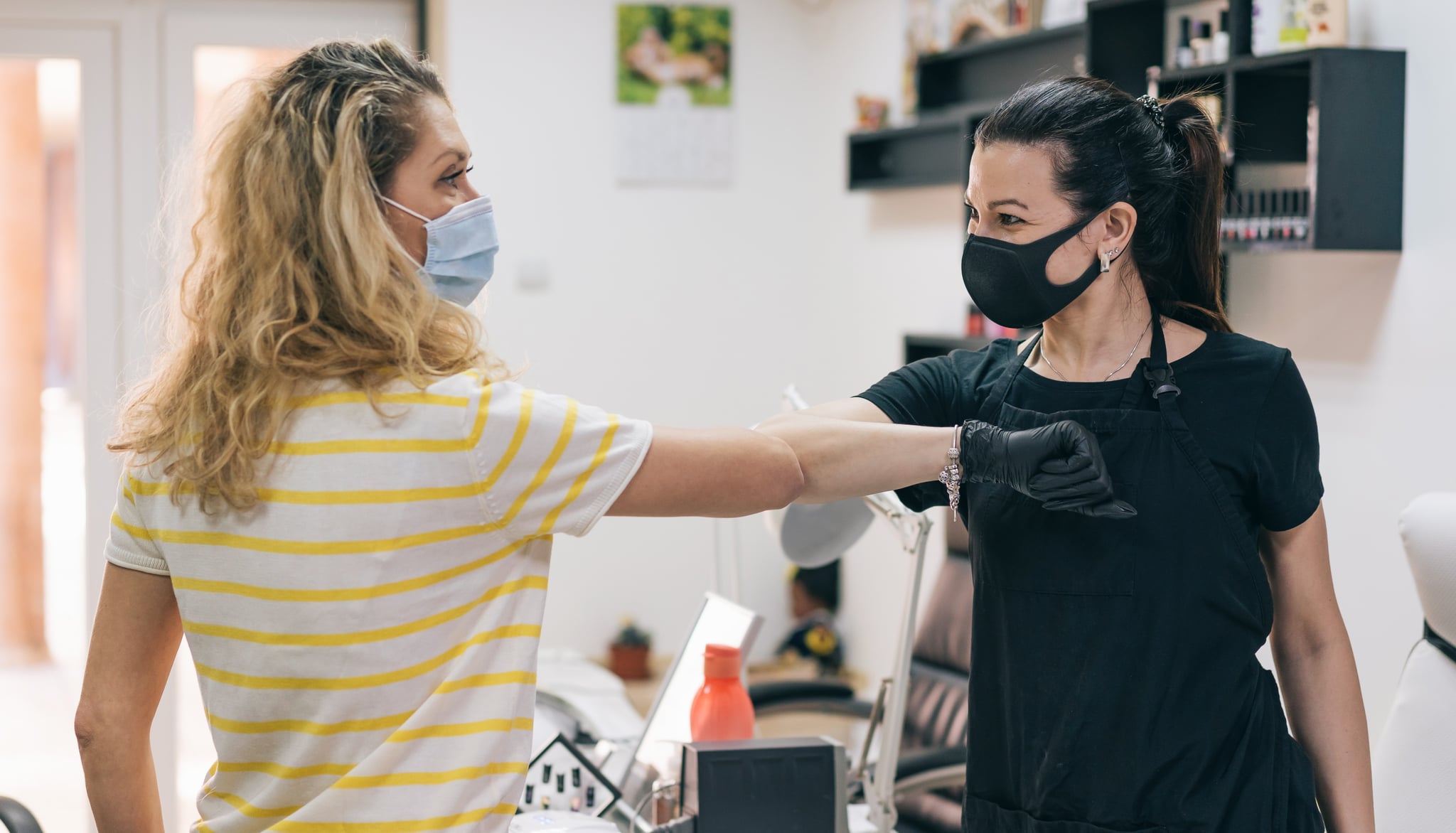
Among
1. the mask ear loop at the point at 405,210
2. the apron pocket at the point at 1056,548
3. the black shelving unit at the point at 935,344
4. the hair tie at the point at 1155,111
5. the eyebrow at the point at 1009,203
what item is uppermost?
the hair tie at the point at 1155,111

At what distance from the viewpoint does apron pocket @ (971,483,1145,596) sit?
4.33 feet

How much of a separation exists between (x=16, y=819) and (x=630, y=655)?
115 inches

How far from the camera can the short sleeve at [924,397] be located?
1.47 m

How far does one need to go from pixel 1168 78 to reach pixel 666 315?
234 cm

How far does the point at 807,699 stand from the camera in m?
2.92

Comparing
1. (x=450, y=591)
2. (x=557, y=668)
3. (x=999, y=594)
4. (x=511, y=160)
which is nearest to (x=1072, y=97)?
(x=999, y=594)

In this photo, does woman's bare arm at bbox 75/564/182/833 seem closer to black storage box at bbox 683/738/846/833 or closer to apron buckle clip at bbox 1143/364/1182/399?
black storage box at bbox 683/738/846/833

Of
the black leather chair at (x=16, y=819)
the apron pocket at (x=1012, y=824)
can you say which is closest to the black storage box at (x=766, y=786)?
the apron pocket at (x=1012, y=824)

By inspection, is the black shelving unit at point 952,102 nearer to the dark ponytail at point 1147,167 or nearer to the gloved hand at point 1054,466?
the dark ponytail at point 1147,167

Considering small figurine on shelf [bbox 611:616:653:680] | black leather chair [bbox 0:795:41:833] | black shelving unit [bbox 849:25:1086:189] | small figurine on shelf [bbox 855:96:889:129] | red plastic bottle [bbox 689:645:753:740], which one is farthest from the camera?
small figurine on shelf [bbox 611:616:653:680]

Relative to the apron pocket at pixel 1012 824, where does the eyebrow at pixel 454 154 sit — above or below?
above

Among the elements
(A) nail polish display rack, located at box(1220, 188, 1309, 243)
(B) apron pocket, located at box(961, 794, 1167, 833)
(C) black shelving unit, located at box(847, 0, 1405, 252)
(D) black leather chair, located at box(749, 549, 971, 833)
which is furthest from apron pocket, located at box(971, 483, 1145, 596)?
(D) black leather chair, located at box(749, 549, 971, 833)

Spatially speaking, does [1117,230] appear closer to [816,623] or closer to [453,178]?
[453,178]

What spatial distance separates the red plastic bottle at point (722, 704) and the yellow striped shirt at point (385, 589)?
520 millimetres
